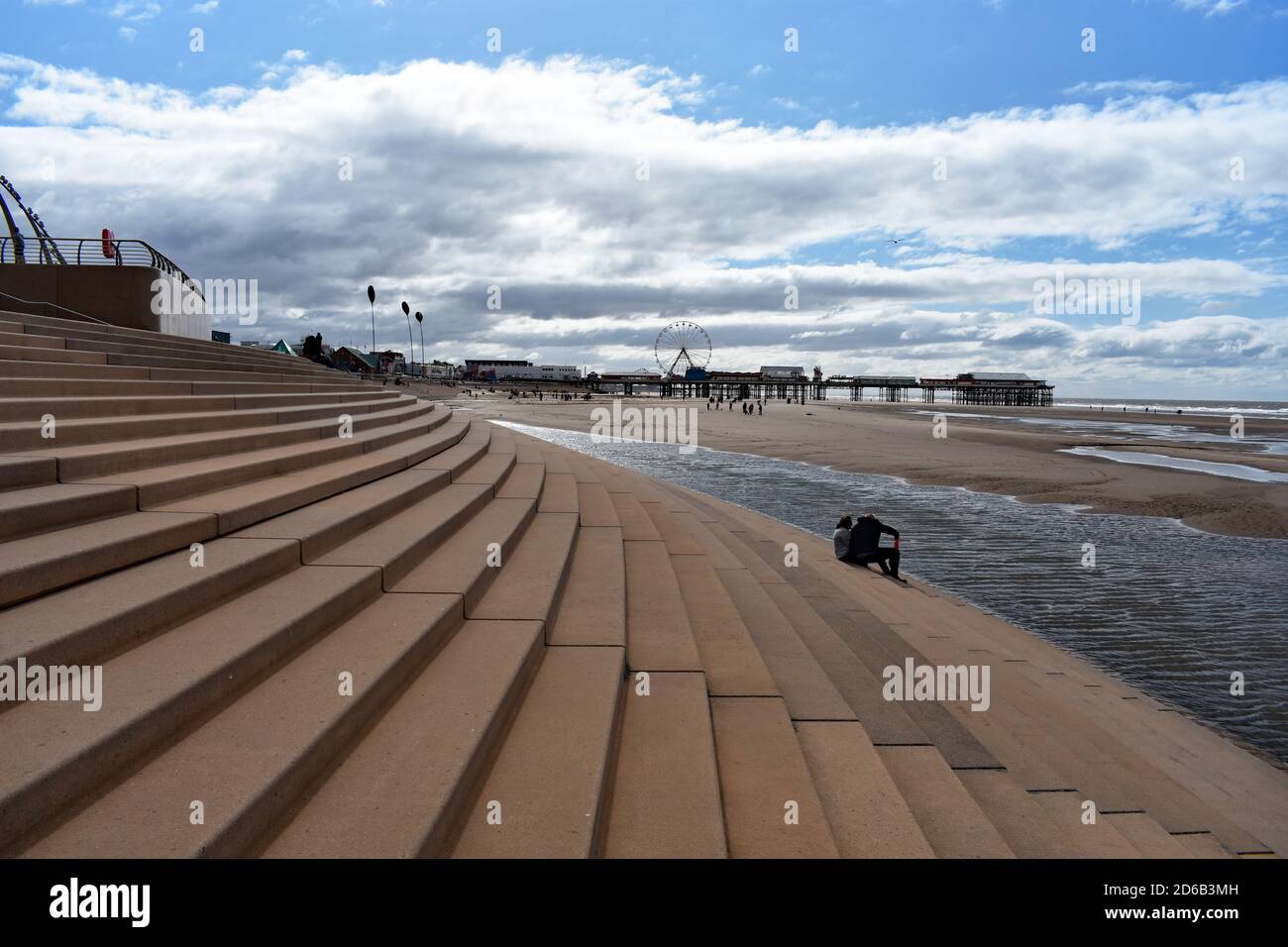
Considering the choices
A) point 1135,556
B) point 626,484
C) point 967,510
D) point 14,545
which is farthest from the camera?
point 967,510

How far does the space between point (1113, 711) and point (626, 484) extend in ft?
27.3

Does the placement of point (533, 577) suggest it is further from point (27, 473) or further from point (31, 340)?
point (31, 340)

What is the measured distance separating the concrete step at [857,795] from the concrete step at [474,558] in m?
2.31

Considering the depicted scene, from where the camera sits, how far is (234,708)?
3.19 m

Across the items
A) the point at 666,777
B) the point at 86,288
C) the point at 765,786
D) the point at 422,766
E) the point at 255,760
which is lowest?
the point at 765,786

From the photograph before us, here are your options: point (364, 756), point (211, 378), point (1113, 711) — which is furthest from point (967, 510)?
point (364, 756)

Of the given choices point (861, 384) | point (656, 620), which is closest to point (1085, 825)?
point (656, 620)

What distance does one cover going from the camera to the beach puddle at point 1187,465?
2331cm

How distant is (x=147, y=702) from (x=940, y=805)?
12.4 ft

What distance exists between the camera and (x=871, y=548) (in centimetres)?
1091

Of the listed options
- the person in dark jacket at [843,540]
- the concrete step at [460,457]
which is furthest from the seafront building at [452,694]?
the person in dark jacket at [843,540]

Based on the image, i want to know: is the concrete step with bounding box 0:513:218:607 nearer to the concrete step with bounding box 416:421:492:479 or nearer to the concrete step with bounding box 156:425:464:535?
the concrete step with bounding box 156:425:464:535
